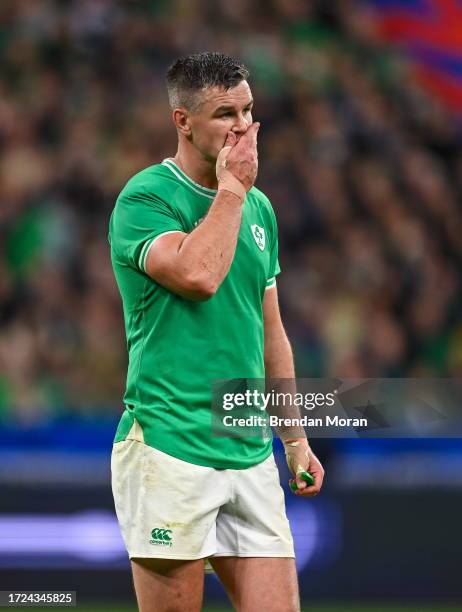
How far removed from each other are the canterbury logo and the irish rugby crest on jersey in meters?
0.94

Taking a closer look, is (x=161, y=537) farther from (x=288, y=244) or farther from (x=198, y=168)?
(x=288, y=244)

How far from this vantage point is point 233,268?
3.57m

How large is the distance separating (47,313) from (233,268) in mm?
4851

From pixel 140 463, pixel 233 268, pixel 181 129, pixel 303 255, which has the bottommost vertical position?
pixel 140 463

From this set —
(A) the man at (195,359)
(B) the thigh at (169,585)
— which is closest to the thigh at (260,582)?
(A) the man at (195,359)

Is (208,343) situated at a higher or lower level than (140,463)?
higher

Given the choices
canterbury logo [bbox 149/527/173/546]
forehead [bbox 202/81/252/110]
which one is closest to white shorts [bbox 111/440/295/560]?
canterbury logo [bbox 149/527/173/546]

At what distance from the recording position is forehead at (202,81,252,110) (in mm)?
3547

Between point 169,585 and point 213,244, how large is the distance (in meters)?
1.00

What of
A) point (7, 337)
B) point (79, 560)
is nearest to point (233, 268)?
point (79, 560)

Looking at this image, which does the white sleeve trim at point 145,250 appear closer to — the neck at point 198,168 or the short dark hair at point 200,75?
the neck at point 198,168

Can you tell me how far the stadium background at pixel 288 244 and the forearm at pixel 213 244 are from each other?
312cm

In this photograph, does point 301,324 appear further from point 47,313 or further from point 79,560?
point 79,560

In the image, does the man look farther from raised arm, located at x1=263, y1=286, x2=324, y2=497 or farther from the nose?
raised arm, located at x1=263, y1=286, x2=324, y2=497
